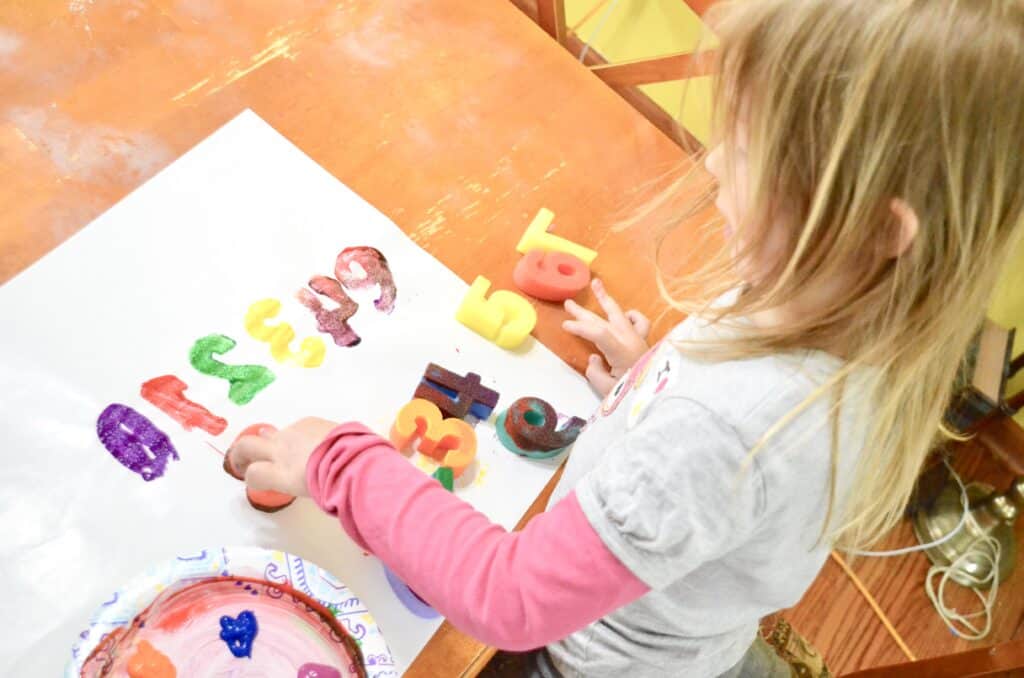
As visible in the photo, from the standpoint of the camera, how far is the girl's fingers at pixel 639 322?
0.86 metres

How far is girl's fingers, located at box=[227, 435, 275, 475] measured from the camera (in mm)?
659

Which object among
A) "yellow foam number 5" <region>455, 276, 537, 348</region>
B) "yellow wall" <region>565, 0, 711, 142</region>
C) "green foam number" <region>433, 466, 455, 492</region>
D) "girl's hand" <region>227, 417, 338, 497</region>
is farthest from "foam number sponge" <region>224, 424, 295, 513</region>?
"yellow wall" <region>565, 0, 711, 142</region>

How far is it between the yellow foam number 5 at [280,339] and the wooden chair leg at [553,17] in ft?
1.75

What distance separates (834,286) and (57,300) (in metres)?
0.59

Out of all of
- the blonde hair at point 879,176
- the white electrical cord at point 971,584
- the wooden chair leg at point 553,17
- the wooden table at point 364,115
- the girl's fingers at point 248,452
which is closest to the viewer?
the blonde hair at point 879,176

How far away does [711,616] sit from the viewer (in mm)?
675

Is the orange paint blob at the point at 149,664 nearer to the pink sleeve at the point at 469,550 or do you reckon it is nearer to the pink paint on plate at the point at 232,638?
the pink paint on plate at the point at 232,638

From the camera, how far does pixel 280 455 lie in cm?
65

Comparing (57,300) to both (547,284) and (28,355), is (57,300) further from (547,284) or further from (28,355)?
(547,284)

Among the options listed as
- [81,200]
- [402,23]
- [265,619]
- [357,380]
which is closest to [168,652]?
[265,619]

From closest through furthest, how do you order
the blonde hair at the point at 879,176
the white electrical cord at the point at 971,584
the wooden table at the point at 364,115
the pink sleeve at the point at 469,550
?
the blonde hair at the point at 879,176 → the pink sleeve at the point at 469,550 → the wooden table at the point at 364,115 → the white electrical cord at the point at 971,584

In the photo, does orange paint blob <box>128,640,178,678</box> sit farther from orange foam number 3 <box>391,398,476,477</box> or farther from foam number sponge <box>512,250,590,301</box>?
foam number sponge <box>512,250,590,301</box>

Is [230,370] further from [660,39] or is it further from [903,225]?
[660,39]

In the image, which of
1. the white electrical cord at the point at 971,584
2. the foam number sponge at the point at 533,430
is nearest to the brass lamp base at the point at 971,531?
the white electrical cord at the point at 971,584
